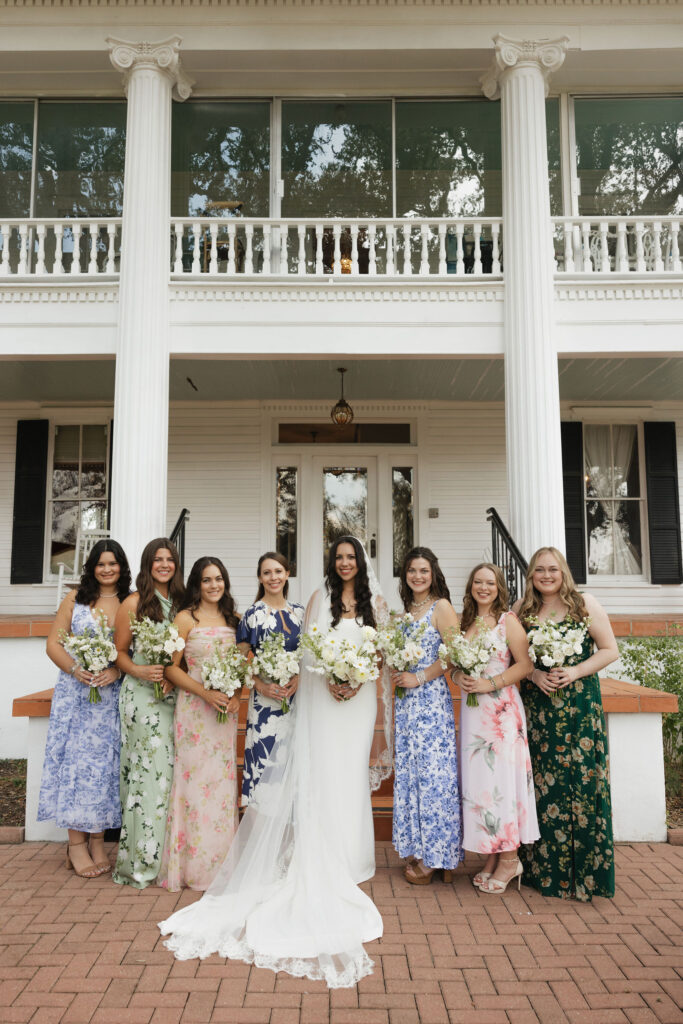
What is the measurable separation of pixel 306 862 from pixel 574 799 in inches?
60.9

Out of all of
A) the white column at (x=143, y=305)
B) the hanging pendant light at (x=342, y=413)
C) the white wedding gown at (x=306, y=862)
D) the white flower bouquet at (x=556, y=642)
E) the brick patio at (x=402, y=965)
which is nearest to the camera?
the brick patio at (x=402, y=965)

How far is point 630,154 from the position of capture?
829cm

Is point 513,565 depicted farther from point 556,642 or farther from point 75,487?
point 75,487

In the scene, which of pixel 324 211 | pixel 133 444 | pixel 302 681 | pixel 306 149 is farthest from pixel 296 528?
pixel 302 681

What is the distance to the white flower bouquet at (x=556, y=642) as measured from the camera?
3936 millimetres

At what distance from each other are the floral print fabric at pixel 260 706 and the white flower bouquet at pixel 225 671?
0.58 feet

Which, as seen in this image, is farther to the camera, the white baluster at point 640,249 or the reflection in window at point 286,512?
the reflection in window at point 286,512

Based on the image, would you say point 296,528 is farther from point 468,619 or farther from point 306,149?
point 468,619

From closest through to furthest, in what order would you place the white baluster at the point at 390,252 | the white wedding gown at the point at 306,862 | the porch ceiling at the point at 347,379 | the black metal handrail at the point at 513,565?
the white wedding gown at the point at 306,862
the black metal handrail at the point at 513,565
the white baluster at the point at 390,252
the porch ceiling at the point at 347,379

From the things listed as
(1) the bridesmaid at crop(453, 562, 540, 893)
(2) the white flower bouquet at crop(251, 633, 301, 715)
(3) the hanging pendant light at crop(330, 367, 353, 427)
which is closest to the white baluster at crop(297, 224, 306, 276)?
(3) the hanging pendant light at crop(330, 367, 353, 427)

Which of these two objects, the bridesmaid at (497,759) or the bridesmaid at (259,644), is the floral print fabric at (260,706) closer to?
the bridesmaid at (259,644)

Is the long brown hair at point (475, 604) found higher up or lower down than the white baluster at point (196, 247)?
lower down

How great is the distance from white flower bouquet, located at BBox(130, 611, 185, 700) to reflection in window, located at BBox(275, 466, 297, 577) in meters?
5.53

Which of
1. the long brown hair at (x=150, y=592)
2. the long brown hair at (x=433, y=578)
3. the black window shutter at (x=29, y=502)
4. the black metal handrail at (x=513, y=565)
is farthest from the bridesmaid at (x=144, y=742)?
the black window shutter at (x=29, y=502)
